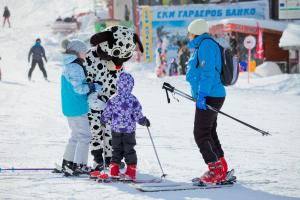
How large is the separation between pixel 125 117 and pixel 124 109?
0.28ft

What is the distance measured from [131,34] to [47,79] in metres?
15.6

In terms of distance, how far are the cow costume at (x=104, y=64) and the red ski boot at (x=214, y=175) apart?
1315 millimetres

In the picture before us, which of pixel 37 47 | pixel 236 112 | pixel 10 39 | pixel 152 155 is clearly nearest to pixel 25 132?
pixel 152 155

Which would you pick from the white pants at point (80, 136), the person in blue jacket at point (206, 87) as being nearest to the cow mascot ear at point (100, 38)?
the white pants at point (80, 136)

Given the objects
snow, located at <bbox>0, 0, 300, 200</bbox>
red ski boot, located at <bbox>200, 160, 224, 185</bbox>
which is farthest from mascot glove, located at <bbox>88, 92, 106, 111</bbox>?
red ski boot, located at <bbox>200, 160, 224, 185</bbox>

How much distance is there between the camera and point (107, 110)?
6.34 m

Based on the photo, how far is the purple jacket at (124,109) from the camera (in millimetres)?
6250

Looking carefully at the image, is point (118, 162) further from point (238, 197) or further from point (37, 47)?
point (37, 47)

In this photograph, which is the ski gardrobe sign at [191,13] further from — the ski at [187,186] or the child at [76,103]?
the ski at [187,186]

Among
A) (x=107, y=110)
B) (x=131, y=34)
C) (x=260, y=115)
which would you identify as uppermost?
(x=131, y=34)

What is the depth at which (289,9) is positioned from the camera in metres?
29.5

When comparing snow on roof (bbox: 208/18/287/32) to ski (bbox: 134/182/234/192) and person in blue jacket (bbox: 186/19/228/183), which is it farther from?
ski (bbox: 134/182/234/192)

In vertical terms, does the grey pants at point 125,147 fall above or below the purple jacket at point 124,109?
below

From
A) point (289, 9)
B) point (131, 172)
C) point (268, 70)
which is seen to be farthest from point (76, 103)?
point (289, 9)
